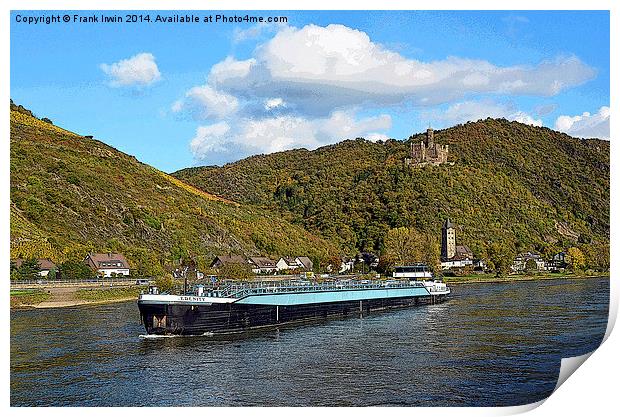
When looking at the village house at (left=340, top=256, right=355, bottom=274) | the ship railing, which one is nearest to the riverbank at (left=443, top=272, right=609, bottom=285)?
the village house at (left=340, top=256, right=355, bottom=274)

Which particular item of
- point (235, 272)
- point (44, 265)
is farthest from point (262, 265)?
point (44, 265)

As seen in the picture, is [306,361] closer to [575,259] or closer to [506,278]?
[506,278]

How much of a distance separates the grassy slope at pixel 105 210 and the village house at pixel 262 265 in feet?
2.63

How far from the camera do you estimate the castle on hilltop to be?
6091 centimetres

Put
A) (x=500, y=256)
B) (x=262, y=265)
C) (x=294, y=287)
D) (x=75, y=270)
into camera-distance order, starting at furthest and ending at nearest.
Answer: (x=500, y=256), (x=262, y=265), (x=75, y=270), (x=294, y=287)

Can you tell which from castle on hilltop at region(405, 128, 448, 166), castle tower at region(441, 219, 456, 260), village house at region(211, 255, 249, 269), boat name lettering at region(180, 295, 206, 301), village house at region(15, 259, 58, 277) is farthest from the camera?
castle on hilltop at region(405, 128, 448, 166)

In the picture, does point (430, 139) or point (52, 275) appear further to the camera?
point (430, 139)

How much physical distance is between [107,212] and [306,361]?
20776 millimetres

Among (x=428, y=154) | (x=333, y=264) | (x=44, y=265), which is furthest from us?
(x=428, y=154)

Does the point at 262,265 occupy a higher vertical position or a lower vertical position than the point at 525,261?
higher

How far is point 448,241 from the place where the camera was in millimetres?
48469

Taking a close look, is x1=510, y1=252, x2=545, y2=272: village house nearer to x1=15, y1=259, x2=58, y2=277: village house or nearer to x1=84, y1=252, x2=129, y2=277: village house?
x1=84, y1=252, x2=129, y2=277: village house

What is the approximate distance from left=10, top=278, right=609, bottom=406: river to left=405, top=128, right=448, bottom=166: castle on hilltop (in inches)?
1606

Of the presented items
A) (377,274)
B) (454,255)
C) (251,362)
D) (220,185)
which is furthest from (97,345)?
(220,185)
